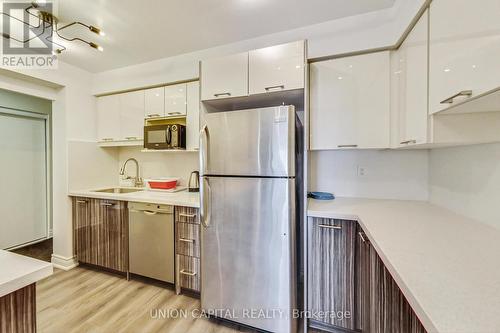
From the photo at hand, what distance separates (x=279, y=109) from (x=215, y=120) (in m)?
0.51

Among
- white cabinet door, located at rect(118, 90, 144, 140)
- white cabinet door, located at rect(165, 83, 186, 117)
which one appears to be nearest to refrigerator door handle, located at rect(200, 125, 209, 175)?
white cabinet door, located at rect(165, 83, 186, 117)

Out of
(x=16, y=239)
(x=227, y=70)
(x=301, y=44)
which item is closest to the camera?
(x=301, y=44)

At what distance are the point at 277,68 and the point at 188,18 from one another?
858 mm

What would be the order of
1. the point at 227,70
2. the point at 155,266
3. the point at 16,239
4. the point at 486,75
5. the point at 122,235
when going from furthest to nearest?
the point at 16,239
the point at 122,235
the point at 155,266
the point at 227,70
the point at 486,75

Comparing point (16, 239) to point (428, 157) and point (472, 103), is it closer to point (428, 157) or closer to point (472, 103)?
point (472, 103)

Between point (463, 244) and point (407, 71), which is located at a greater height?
point (407, 71)

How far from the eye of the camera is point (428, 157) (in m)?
1.84

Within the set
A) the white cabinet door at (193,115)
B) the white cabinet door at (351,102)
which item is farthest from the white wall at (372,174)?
the white cabinet door at (193,115)

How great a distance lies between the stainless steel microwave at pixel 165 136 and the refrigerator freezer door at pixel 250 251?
854 millimetres

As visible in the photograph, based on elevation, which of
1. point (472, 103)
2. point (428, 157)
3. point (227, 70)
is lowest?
point (428, 157)

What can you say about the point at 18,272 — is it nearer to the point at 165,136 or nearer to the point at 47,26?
the point at 165,136

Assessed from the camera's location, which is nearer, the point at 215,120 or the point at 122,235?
the point at 215,120

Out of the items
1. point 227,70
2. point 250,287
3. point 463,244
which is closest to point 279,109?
point 227,70

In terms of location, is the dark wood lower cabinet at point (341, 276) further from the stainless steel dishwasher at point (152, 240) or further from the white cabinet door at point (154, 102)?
the white cabinet door at point (154, 102)
